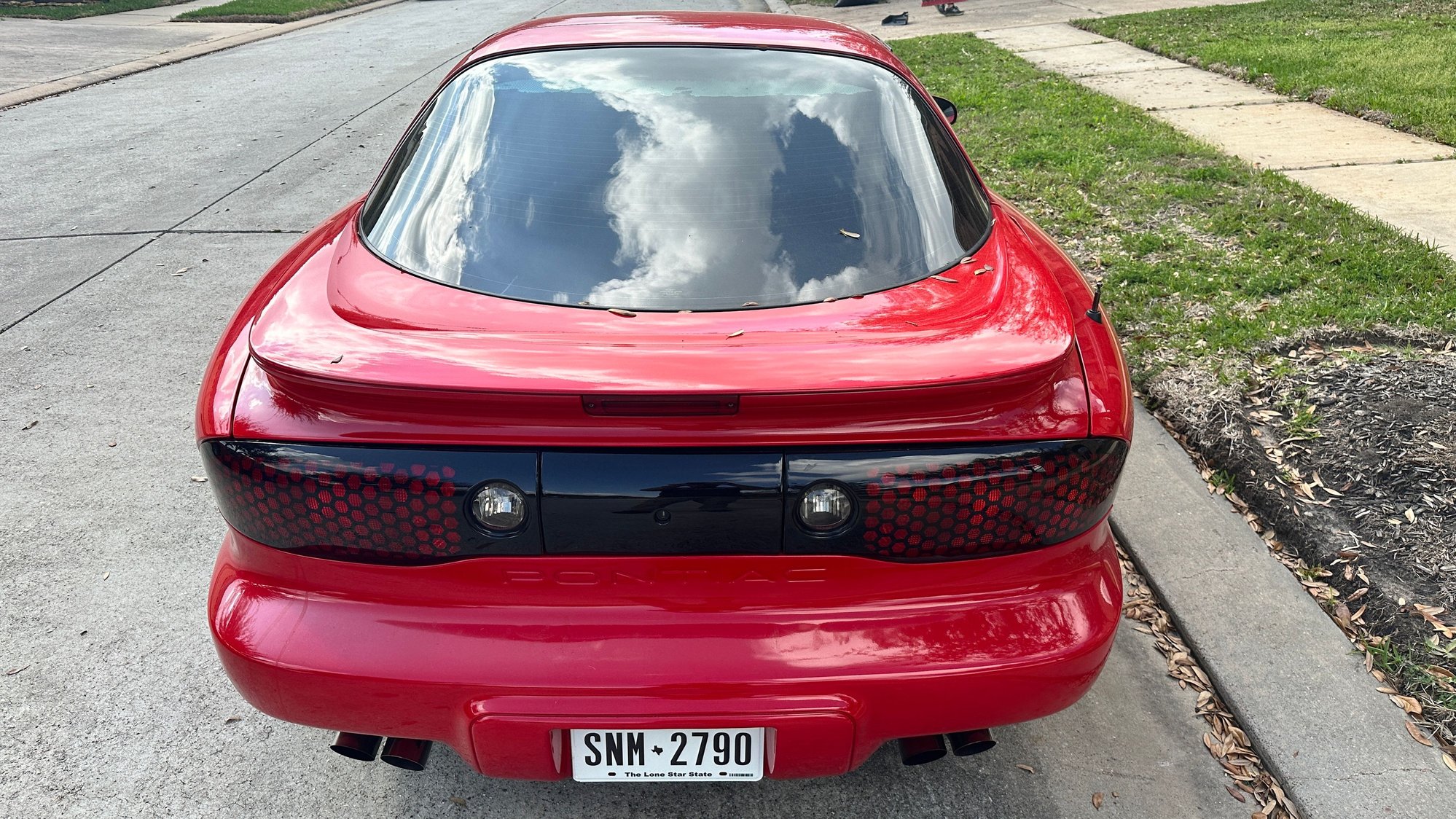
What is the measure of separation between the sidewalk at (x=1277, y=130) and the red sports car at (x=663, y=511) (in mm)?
4249

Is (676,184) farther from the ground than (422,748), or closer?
farther from the ground

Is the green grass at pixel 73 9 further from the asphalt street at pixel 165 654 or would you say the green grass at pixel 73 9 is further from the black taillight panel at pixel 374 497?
the black taillight panel at pixel 374 497

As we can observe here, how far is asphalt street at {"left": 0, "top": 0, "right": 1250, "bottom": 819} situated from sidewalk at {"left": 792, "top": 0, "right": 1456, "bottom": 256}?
3853 mm

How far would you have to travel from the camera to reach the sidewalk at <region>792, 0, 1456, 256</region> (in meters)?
5.68

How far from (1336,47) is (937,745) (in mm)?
9726

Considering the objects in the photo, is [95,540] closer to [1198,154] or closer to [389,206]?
[389,206]

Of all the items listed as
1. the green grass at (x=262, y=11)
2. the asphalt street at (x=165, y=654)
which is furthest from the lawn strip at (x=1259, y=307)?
the green grass at (x=262, y=11)

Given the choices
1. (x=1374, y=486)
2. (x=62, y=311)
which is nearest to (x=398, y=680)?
(x=1374, y=486)

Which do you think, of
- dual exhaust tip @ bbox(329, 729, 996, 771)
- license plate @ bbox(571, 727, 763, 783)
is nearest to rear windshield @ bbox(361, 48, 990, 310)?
license plate @ bbox(571, 727, 763, 783)

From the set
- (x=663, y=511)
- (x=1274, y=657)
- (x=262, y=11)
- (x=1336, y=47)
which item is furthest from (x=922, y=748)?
(x=262, y=11)

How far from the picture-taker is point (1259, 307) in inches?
175

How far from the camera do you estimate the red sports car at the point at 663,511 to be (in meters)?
1.78

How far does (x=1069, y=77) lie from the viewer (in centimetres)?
955

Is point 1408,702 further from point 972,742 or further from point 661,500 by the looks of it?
point 661,500
